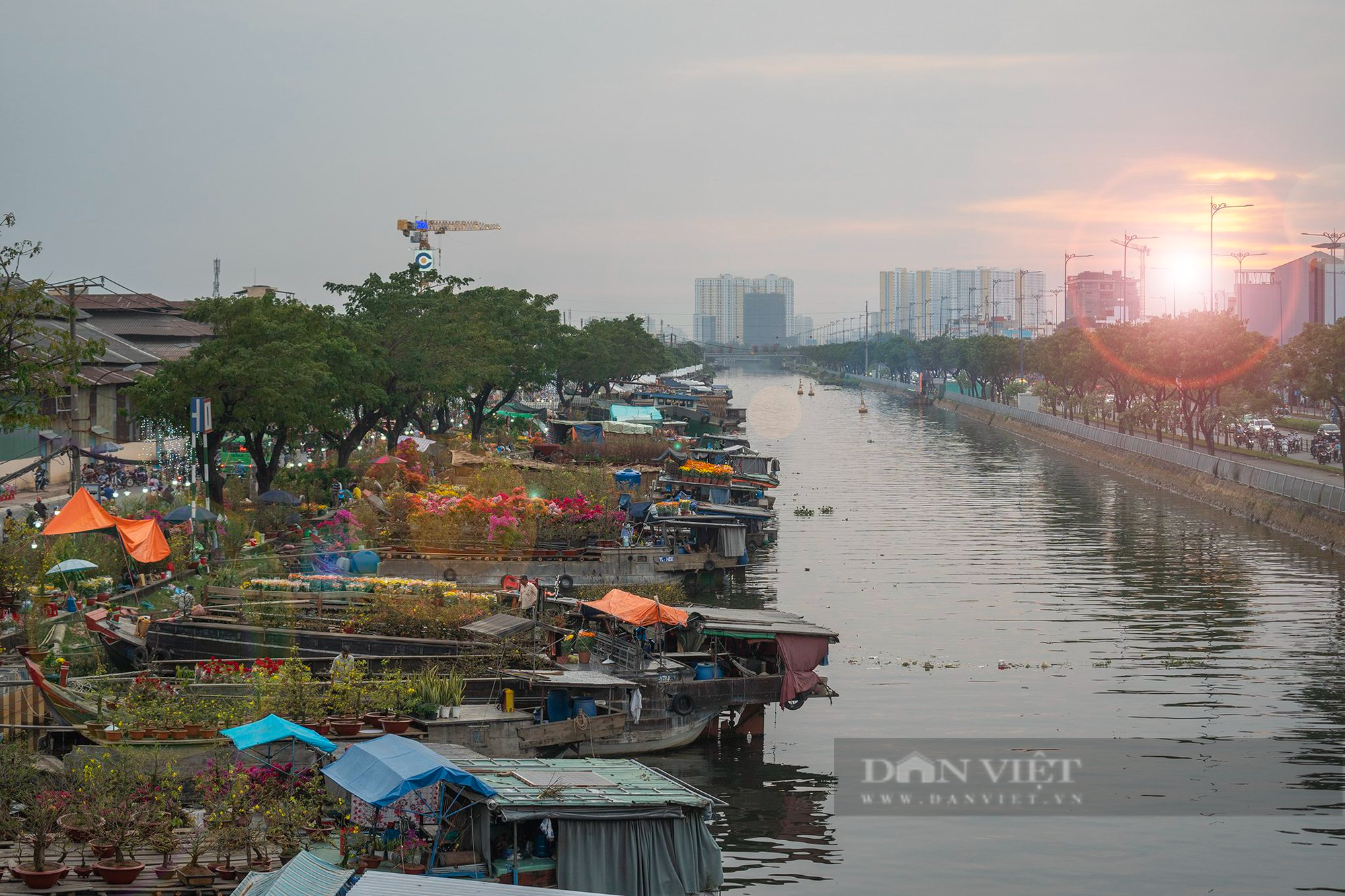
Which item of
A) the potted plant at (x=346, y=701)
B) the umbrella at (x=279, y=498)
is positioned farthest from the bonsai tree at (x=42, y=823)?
the umbrella at (x=279, y=498)

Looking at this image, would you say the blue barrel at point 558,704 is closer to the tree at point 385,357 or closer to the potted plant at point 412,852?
the potted plant at point 412,852

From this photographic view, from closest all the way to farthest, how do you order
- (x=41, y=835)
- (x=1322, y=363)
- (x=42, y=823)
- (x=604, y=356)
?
(x=41, y=835) → (x=42, y=823) → (x=1322, y=363) → (x=604, y=356)

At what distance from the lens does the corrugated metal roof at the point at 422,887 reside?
14336 mm

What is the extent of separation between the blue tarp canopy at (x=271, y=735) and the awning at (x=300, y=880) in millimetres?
3393

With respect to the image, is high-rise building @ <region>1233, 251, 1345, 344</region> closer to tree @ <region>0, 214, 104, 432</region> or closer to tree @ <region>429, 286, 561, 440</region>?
tree @ <region>429, 286, 561, 440</region>

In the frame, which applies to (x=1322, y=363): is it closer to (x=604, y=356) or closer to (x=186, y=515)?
(x=186, y=515)

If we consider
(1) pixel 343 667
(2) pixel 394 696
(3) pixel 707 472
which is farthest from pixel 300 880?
(3) pixel 707 472

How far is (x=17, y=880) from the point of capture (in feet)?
55.9

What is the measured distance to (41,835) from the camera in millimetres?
17203

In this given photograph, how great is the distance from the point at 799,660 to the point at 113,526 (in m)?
17.6

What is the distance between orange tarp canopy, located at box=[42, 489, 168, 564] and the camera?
111ft

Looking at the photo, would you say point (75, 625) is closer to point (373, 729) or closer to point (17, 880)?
point (373, 729)

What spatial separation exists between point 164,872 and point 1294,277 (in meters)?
168

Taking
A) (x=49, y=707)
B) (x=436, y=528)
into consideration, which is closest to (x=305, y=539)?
(x=436, y=528)
